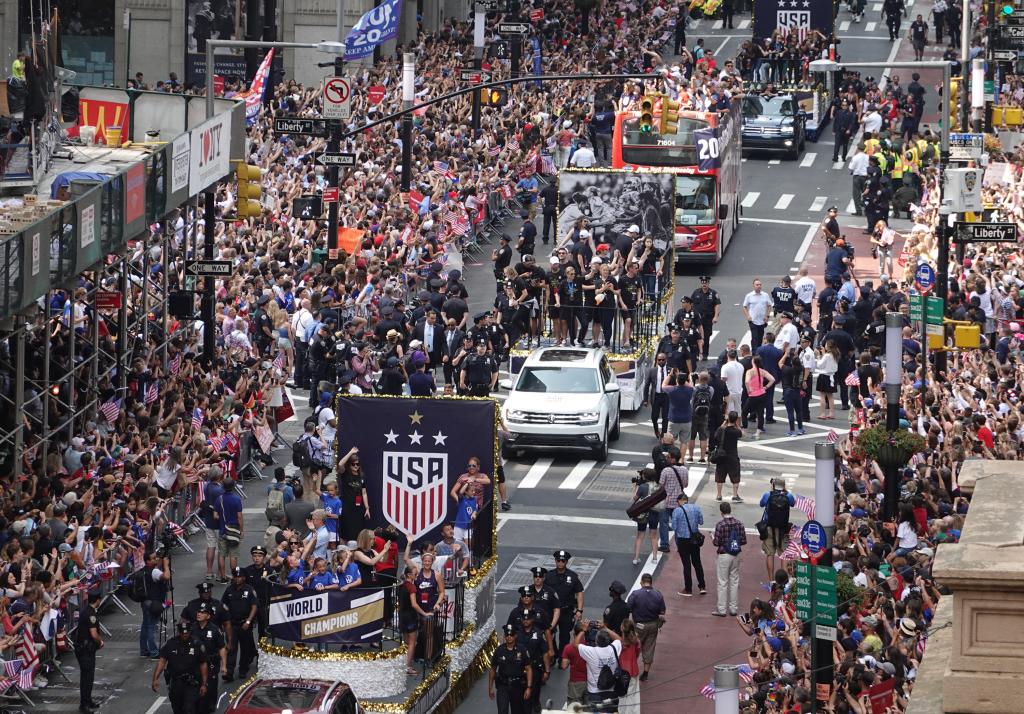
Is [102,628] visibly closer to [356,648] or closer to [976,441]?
[356,648]

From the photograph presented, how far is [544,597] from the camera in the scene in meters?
25.2

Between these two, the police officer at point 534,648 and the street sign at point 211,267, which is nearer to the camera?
the police officer at point 534,648

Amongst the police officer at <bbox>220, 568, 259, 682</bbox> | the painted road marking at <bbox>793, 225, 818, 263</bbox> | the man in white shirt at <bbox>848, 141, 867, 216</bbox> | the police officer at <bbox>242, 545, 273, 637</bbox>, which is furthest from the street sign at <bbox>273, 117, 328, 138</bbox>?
the man in white shirt at <bbox>848, 141, 867, 216</bbox>

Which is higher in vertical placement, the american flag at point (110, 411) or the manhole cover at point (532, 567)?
the american flag at point (110, 411)

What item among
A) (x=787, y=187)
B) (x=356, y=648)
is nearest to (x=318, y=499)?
(x=356, y=648)

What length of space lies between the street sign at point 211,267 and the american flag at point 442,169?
15410mm

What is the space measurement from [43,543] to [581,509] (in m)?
9.19

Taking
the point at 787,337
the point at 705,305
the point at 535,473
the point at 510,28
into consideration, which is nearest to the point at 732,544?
the point at 535,473

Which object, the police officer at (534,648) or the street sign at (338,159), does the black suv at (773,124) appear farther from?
the police officer at (534,648)

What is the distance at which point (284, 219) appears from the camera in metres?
43.3

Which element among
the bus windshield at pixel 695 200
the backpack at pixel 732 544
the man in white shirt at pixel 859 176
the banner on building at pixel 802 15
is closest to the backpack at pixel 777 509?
the backpack at pixel 732 544

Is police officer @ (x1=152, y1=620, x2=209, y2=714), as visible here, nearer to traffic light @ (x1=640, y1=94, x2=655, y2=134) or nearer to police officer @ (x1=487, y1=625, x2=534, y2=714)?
police officer @ (x1=487, y1=625, x2=534, y2=714)

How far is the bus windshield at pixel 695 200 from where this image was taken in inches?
1794

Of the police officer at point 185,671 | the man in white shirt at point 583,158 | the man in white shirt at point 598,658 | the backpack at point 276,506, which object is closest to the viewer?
the man in white shirt at point 598,658
